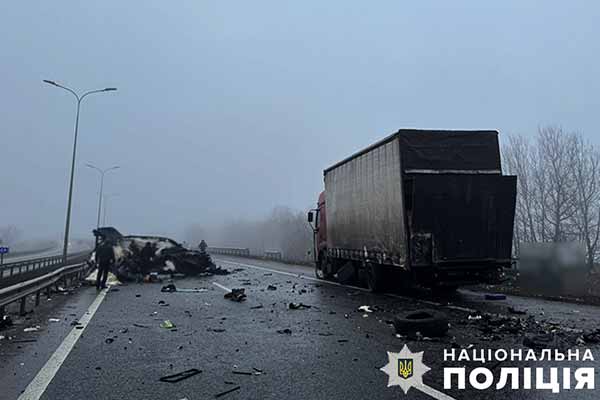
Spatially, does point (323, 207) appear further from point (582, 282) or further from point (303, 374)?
point (303, 374)

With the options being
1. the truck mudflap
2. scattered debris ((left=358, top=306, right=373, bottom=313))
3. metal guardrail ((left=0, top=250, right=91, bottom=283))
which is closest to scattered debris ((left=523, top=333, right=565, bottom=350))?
scattered debris ((left=358, top=306, right=373, bottom=313))

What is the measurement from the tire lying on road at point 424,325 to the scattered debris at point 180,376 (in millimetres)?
3464

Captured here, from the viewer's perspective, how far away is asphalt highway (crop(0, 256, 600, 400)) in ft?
17.6

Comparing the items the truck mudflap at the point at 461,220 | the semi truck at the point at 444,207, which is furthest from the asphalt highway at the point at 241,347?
the truck mudflap at the point at 461,220

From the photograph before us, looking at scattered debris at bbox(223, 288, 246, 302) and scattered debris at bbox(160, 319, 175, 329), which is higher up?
scattered debris at bbox(223, 288, 246, 302)

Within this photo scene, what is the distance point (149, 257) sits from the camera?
887 inches

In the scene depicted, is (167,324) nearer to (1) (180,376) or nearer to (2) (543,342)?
(1) (180,376)

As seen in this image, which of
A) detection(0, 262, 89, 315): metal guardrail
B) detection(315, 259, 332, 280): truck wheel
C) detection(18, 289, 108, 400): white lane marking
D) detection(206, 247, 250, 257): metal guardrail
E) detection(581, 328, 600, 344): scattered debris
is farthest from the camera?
detection(206, 247, 250, 257): metal guardrail

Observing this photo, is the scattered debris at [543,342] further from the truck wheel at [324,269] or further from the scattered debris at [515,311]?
the truck wheel at [324,269]

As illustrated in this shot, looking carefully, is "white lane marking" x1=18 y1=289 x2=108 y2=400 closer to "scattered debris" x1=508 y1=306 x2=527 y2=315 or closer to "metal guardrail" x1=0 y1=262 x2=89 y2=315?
"metal guardrail" x1=0 y1=262 x2=89 y2=315

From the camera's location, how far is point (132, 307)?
12312mm

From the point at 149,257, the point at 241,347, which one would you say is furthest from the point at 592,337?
the point at 149,257

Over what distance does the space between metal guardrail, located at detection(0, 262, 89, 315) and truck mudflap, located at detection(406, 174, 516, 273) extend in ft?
27.7

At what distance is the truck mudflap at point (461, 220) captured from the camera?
1258cm
